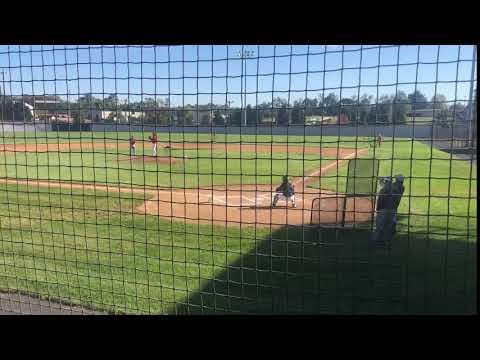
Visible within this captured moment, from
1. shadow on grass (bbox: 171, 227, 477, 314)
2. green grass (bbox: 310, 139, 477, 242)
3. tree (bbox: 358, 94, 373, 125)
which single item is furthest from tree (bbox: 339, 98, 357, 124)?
green grass (bbox: 310, 139, 477, 242)

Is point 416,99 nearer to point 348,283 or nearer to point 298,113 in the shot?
point 298,113

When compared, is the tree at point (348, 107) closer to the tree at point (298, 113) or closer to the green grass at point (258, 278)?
the tree at point (298, 113)

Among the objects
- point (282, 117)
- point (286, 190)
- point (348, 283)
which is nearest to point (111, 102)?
point (282, 117)

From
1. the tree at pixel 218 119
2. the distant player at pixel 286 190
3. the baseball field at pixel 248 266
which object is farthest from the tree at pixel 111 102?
the distant player at pixel 286 190

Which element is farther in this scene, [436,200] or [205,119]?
[436,200]

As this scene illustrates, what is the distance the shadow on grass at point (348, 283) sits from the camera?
174 inches

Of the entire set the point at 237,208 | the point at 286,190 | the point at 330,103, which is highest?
the point at 330,103

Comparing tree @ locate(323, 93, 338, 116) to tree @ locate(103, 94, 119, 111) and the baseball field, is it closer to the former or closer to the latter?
the baseball field

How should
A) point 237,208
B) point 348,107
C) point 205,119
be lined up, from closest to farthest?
1. point 348,107
2. point 205,119
3. point 237,208

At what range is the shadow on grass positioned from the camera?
4.42 metres

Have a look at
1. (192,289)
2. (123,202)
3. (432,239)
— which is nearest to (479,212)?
(192,289)

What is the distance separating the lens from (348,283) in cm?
511
